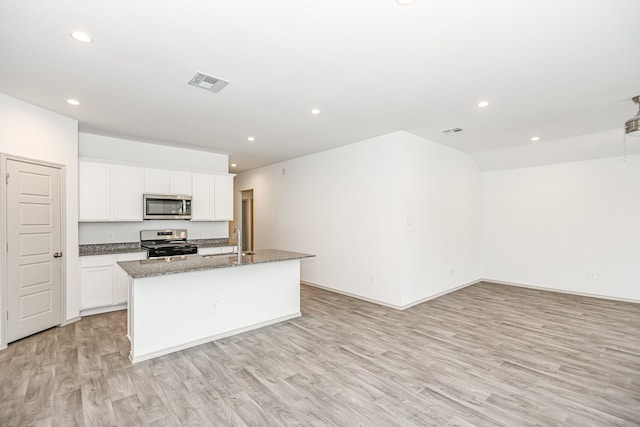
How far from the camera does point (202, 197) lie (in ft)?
18.6

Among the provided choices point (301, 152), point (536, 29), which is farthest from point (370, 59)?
point (301, 152)

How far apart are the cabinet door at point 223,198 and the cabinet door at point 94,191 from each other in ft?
5.65

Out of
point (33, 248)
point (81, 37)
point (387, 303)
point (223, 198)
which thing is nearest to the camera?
point (81, 37)

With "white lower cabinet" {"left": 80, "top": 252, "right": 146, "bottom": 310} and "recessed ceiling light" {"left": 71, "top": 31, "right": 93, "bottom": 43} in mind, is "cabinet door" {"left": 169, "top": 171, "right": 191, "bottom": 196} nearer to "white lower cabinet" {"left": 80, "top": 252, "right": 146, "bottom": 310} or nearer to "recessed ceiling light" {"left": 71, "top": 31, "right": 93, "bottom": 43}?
"white lower cabinet" {"left": 80, "top": 252, "right": 146, "bottom": 310}

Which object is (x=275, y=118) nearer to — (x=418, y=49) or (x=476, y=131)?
(x=418, y=49)

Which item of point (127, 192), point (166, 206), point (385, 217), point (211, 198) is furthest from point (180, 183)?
point (385, 217)

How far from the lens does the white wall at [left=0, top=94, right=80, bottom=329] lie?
11.1ft

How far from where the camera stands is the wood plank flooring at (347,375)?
2203mm

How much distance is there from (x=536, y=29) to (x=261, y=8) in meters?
1.90

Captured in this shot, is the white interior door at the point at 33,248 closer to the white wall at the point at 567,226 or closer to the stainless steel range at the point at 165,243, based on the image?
the stainless steel range at the point at 165,243

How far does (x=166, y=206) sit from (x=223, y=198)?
107cm

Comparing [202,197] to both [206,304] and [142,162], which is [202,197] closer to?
[142,162]

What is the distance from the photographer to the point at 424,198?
514 centimetres

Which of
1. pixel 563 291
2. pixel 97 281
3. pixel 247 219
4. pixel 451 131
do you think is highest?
pixel 451 131
